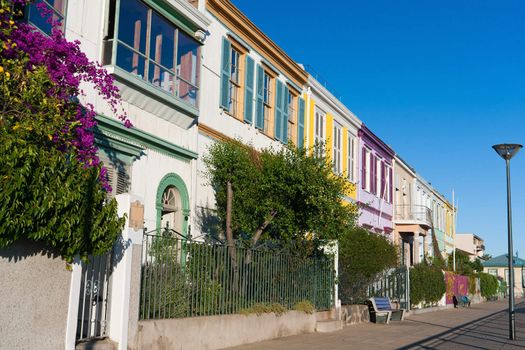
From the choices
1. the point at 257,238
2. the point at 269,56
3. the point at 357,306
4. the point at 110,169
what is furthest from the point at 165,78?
the point at 357,306

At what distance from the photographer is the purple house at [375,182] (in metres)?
29.5

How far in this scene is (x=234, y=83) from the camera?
18.0 m

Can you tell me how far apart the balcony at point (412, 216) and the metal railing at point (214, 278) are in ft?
64.0

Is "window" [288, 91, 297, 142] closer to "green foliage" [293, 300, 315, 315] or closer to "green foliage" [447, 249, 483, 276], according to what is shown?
"green foliage" [293, 300, 315, 315]

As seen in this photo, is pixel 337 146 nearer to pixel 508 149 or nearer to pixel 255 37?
pixel 255 37

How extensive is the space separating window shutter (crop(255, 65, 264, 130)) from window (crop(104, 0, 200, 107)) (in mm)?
3709

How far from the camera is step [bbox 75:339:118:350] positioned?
343 inches

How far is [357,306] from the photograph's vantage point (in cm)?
2005

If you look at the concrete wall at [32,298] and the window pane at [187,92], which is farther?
the window pane at [187,92]

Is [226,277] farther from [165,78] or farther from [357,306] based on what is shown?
[357,306]

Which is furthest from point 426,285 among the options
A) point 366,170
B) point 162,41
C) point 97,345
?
point 97,345

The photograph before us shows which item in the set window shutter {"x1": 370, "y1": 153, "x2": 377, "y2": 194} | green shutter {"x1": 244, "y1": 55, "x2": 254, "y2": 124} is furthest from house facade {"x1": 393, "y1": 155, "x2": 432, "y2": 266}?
green shutter {"x1": 244, "y1": 55, "x2": 254, "y2": 124}

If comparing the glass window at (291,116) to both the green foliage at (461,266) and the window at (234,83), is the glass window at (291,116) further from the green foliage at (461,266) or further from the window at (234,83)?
the green foliage at (461,266)

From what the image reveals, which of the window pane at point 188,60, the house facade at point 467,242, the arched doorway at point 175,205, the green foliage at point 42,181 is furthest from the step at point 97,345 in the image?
the house facade at point 467,242
